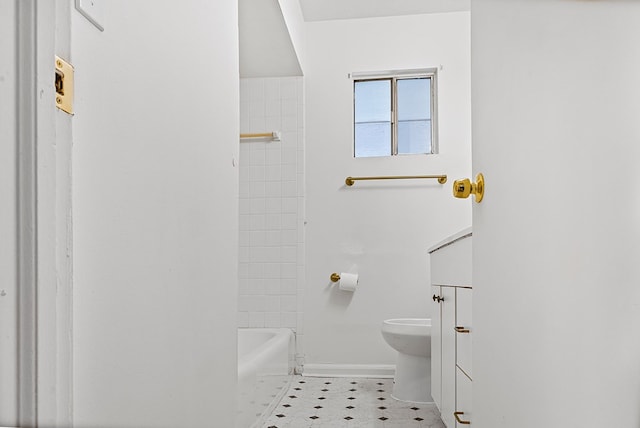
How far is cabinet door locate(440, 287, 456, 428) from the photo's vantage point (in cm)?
200

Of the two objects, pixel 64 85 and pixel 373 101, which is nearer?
pixel 64 85

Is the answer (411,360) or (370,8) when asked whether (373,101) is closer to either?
(370,8)

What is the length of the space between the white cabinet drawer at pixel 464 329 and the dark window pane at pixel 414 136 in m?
1.84

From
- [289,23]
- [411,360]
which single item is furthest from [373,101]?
[411,360]

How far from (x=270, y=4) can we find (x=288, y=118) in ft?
3.29

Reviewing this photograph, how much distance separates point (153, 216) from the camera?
3.72 ft

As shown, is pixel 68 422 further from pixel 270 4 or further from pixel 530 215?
pixel 270 4

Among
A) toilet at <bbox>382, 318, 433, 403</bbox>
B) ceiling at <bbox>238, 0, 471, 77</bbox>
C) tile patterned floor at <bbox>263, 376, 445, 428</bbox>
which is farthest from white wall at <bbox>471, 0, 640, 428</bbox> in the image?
ceiling at <bbox>238, 0, 471, 77</bbox>

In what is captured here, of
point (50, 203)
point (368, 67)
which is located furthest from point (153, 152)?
point (368, 67)

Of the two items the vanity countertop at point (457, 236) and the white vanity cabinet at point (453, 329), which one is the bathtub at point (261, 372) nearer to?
the white vanity cabinet at point (453, 329)

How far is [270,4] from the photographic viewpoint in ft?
8.84

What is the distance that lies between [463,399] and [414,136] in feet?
6.99

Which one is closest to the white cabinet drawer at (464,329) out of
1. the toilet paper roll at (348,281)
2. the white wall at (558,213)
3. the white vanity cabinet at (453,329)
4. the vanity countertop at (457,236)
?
the white vanity cabinet at (453,329)
